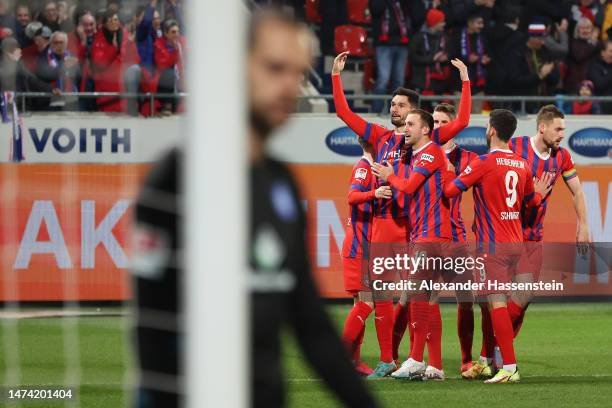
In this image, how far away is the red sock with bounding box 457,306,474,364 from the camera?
9141 mm

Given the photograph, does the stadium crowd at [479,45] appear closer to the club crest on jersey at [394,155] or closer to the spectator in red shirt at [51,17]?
the spectator in red shirt at [51,17]

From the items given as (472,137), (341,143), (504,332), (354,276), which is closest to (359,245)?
(354,276)

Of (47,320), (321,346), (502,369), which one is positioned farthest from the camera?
(47,320)

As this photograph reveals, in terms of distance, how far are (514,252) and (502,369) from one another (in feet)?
2.79

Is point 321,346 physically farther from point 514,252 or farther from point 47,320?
point 47,320

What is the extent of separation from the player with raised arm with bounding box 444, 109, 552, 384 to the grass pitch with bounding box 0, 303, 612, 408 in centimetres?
44

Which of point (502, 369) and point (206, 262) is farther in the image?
point (502, 369)

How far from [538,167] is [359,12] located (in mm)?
7524

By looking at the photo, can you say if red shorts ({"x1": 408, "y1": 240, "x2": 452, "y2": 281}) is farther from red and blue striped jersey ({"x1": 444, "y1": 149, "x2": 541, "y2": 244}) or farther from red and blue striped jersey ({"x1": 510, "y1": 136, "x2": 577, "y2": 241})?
red and blue striped jersey ({"x1": 510, "y1": 136, "x2": 577, "y2": 241})

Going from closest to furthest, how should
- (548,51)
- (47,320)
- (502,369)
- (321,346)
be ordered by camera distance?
(321,346), (502,369), (47,320), (548,51)

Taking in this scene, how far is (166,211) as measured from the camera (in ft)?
9.29

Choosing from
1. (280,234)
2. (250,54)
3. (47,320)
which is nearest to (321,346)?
(280,234)

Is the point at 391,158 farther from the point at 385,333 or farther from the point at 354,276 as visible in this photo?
the point at 385,333

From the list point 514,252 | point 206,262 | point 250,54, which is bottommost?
point 514,252
